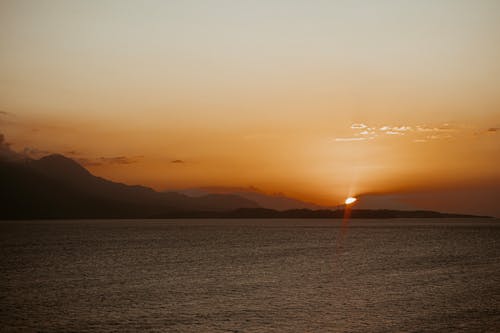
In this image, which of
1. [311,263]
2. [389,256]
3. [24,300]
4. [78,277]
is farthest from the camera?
[389,256]

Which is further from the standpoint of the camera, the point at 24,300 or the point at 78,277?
the point at 78,277

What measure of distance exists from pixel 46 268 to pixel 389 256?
2423 inches

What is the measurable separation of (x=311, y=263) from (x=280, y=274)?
55.8 ft

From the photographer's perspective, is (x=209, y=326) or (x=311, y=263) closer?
(x=209, y=326)

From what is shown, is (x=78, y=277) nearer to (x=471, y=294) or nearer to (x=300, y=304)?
(x=300, y=304)

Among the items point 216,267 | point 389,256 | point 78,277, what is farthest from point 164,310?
point 389,256

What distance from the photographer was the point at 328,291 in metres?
56.7

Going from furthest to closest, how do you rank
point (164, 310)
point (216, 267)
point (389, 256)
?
1. point (389, 256)
2. point (216, 267)
3. point (164, 310)

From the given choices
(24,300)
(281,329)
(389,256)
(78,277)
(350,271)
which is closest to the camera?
(281,329)

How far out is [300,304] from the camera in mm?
48500

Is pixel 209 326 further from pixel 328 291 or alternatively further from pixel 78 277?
Answer: pixel 78 277

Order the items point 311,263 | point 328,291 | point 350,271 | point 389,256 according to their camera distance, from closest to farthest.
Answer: point 328,291 < point 350,271 < point 311,263 < point 389,256

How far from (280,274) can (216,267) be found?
1285 cm

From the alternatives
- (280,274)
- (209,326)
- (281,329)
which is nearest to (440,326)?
(281,329)
